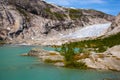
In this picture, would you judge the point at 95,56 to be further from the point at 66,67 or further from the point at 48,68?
the point at 48,68

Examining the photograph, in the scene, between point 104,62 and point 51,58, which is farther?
point 51,58

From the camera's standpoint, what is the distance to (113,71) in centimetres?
7512

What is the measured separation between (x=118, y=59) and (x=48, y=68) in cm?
1916

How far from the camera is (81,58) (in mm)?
86000

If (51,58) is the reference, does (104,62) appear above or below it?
above

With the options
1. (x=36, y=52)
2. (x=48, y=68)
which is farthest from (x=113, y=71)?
(x=36, y=52)

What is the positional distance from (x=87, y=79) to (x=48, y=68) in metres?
17.4

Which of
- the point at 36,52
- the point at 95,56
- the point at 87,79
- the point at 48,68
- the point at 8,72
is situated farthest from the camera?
the point at 36,52

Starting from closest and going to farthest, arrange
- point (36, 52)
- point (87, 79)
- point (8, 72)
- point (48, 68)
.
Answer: point (87, 79) < point (8, 72) < point (48, 68) < point (36, 52)

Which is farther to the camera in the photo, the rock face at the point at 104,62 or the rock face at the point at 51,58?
the rock face at the point at 51,58

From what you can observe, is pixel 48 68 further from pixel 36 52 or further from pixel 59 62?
pixel 36 52

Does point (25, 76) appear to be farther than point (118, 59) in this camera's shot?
No

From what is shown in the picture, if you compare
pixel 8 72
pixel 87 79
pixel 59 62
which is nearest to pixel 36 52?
pixel 59 62

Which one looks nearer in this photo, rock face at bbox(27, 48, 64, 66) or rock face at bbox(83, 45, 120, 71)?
rock face at bbox(83, 45, 120, 71)
